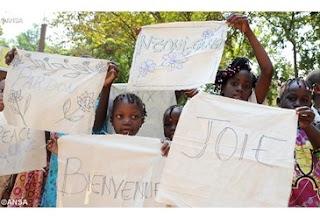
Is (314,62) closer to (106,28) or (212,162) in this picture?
(106,28)

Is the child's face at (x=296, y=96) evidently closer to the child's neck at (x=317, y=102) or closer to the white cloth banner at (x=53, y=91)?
the child's neck at (x=317, y=102)

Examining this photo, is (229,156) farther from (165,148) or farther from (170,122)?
(170,122)

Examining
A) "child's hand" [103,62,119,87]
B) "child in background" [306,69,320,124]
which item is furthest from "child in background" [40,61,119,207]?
"child in background" [306,69,320,124]

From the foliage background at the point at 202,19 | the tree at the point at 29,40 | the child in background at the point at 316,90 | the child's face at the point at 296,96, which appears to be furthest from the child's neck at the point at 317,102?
the tree at the point at 29,40

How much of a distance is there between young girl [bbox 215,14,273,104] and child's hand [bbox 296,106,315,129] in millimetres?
637

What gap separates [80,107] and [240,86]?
1296 mm

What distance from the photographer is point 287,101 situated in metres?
3.00

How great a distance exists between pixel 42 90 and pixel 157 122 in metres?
1.10

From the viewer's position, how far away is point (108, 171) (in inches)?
110

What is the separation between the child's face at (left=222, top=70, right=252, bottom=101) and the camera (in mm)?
3221

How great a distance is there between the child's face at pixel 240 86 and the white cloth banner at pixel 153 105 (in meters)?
0.63

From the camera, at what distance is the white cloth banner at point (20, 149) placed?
10.3 ft

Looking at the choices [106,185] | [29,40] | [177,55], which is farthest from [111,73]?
[29,40]
